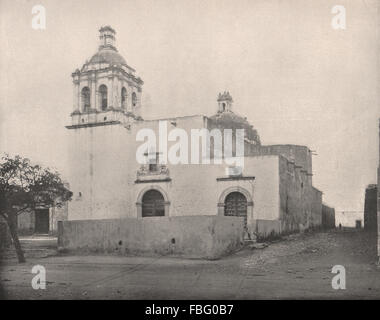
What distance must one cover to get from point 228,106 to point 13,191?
51.9 feet

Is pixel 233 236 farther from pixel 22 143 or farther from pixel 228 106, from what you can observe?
pixel 228 106

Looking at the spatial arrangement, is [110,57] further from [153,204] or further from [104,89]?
[153,204]

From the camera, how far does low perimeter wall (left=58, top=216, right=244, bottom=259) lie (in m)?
12.6

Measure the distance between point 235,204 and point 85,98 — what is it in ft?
26.0

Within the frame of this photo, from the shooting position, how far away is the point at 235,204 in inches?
766

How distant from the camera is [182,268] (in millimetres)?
10930

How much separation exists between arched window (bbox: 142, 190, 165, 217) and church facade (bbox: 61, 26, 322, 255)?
0.04 m

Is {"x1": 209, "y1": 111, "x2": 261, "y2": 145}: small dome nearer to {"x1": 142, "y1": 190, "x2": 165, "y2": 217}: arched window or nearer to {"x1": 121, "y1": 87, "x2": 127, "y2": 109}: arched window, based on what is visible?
{"x1": 121, "y1": 87, "x2": 127, "y2": 109}: arched window

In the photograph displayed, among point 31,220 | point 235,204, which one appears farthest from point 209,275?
point 31,220

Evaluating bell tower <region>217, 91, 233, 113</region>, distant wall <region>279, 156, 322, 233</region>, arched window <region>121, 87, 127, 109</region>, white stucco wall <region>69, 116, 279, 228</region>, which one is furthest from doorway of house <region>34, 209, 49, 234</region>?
bell tower <region>217, 91, 233, 113</region>
